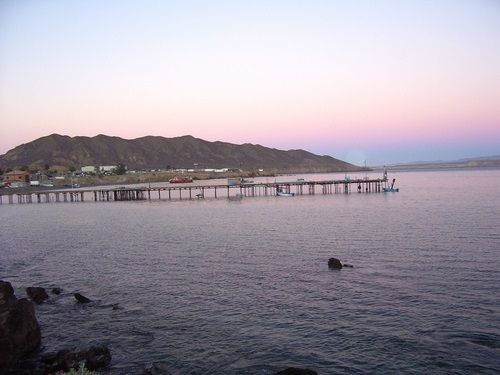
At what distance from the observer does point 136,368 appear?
17094 millimetres

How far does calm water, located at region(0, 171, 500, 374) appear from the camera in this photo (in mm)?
17625

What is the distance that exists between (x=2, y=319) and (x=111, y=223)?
48479 millimetres

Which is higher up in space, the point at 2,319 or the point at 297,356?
the point at 2,319

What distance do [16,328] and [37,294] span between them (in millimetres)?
7505

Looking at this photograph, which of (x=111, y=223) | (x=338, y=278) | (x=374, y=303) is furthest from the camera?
(x=111, y=223)

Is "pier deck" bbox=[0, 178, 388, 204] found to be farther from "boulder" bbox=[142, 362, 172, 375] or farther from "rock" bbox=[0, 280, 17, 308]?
"boulder" bbox=[142, 362, 172, 375]

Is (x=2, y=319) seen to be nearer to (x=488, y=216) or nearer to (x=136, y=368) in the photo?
(x=136, y=368)

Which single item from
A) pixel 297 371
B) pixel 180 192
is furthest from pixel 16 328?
pixel 180 192

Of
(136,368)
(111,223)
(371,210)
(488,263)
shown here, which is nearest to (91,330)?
(136,368)

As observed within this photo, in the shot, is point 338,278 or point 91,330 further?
point 338,278

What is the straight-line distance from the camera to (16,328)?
18703 mm

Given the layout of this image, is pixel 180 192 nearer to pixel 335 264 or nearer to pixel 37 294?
pixel 335 264

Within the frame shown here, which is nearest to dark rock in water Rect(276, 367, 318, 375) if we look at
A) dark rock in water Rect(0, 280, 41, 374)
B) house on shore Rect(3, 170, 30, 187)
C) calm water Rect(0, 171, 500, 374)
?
calm water Rect(0, 171, 500, 374)

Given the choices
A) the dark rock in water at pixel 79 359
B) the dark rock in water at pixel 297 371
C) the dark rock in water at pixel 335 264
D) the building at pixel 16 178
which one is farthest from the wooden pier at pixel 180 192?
the dark rock in water at pixel 297 371
